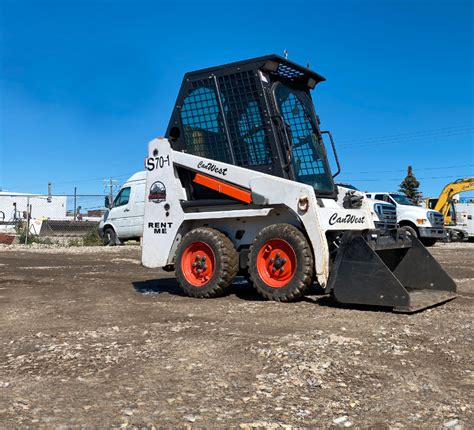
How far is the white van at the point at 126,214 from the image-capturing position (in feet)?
60.0

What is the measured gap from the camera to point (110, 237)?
19641 mm

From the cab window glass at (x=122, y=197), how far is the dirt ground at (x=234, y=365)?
1201 centimetres

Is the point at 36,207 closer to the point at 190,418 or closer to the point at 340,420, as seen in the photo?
the point at 190,418

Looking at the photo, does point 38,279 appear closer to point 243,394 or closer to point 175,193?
point 175,193

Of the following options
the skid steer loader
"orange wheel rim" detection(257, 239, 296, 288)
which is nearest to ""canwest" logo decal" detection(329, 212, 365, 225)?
the skid steer loader

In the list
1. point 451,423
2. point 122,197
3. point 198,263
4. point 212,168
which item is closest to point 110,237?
point 122,197

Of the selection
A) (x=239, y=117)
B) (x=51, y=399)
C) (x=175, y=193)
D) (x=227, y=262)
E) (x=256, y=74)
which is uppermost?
(x=256, y=74)

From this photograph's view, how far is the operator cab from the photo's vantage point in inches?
279

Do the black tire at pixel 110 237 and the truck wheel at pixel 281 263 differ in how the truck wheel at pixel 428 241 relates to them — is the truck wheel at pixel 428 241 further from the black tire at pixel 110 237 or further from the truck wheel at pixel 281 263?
the truck wheel at pixel 281 263

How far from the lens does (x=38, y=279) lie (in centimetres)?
970

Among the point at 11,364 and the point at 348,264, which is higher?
the point at 348,264

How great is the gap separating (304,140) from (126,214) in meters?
12.1

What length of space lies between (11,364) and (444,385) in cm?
317

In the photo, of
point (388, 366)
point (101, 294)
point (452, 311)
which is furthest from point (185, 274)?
point (388, 366)
